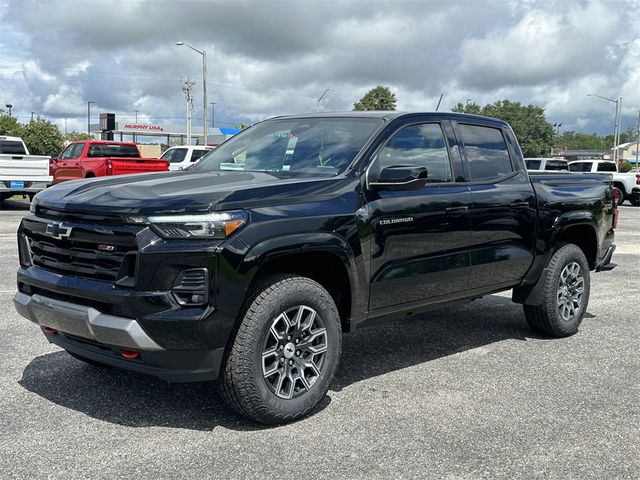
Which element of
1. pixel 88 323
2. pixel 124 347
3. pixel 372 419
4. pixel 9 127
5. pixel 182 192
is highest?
pixel 9 127

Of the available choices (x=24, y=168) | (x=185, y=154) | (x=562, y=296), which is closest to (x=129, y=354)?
(x=562, y=296)

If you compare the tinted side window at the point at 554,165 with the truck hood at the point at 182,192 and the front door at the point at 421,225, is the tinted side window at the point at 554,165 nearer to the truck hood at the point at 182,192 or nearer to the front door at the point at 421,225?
the front door at the point at 421,225

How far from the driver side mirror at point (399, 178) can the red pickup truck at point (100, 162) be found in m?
12.4

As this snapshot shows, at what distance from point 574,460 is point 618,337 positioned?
295 centimetres

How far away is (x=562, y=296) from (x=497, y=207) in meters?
1.33

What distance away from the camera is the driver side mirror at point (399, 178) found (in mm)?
4305

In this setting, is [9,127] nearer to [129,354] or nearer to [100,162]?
[100,162]

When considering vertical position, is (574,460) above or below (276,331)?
below

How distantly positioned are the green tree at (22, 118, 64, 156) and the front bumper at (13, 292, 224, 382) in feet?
224

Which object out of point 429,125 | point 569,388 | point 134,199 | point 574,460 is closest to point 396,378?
point 569,388

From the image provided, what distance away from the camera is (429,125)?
5.11 metres

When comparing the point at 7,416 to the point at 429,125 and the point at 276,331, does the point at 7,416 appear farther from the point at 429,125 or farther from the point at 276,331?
the point at 429,125

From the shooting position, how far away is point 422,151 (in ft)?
16.4

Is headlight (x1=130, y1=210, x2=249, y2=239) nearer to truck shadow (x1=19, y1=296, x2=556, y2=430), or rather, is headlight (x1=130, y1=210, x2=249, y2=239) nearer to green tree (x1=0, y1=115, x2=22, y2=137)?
truck shadow (x1=19, y1=296, x2=556, y2=430)
